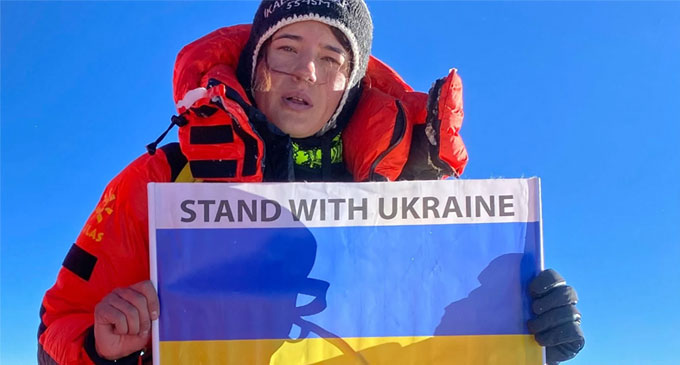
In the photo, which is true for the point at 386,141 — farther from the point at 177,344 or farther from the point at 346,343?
the point at 177,344

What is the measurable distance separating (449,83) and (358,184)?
0.56 metres

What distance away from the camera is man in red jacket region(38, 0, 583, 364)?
6.48 ft

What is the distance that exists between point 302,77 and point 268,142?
0.92ft

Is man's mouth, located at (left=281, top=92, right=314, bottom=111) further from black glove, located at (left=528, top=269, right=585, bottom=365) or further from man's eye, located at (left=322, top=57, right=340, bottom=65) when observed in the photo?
black glove, located at (left=528, top=269, right=585, bottom=365)

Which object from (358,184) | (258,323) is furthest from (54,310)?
(358,184)

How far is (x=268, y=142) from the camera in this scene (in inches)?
97.0

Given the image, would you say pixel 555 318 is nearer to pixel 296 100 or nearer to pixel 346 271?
pixel 346 271

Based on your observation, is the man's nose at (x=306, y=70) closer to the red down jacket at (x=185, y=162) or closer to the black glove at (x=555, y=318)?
the red down jacket at (x=185, y=162)

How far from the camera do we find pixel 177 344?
196cm

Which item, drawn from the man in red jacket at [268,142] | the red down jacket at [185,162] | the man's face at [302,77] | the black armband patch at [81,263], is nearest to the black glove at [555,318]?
the man in red jacket at [268,142]

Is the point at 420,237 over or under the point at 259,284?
over

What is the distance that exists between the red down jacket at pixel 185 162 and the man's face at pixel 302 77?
14 cm

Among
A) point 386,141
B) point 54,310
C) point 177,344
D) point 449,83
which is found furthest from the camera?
point 386,141

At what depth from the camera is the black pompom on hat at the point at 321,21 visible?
2.43m
